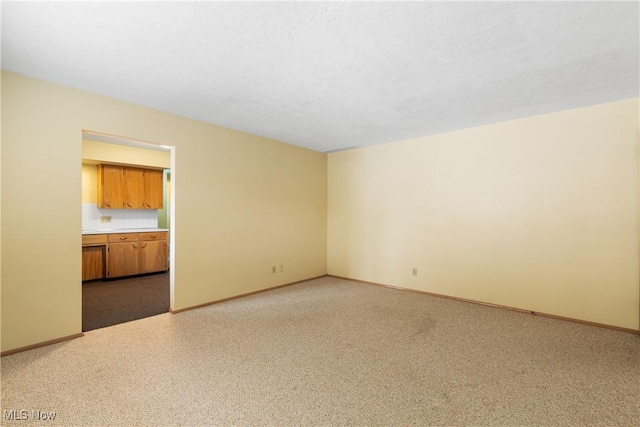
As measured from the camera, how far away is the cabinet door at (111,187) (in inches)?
230

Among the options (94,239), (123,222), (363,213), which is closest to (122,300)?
(94,239)

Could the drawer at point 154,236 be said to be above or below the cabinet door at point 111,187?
below

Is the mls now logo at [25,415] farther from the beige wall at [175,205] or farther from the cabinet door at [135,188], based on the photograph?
the cabinet door at [135,188]

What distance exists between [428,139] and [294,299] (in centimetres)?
318

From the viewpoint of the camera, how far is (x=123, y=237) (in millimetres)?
5820

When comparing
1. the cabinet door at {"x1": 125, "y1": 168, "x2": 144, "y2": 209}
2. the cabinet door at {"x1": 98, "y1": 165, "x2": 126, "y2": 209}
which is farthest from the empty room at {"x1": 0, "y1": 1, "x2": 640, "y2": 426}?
the cabinet door at {"x1": 125, "y1": 168, "x2": 144, "y2": 209}

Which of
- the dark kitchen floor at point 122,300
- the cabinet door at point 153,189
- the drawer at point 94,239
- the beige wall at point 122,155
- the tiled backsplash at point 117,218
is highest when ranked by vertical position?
the beige wall at point 122,155

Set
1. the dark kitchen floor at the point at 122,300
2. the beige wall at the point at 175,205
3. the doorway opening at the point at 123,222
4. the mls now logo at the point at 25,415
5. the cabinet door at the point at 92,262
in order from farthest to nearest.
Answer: the cabinet door at the point at 92,262 → the doorway opening at the point at 123,222 → the dark kitchen floor at the point at 122,300 → the beige wall at the point at 175,205 → the mls now logo at the point at 25,415

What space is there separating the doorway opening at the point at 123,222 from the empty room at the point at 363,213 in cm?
15

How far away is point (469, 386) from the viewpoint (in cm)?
224

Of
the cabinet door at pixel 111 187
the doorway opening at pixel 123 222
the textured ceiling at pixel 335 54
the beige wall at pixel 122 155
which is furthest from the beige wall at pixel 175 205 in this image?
the cabinet door at pixel 111 187

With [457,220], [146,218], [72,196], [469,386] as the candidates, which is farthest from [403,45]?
[146,218]

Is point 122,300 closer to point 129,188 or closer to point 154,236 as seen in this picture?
point 154,236

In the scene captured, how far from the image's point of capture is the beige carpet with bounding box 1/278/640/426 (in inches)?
76.0
